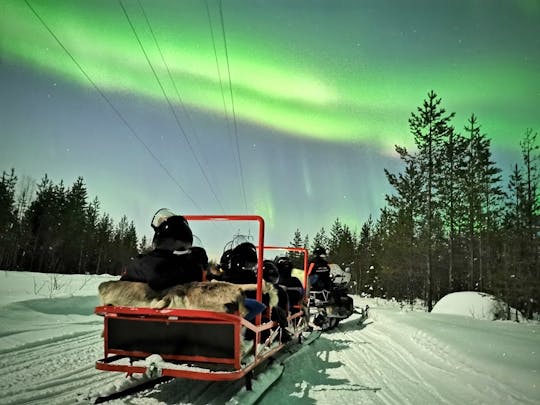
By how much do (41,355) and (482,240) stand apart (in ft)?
98.8

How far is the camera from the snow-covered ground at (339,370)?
3.61 metres

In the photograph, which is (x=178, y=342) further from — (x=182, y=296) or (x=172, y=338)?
(x=182, y=296)

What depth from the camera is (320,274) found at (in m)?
9.90

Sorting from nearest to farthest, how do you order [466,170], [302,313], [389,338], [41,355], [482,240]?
[41,355]
[302,313]
[389,338]
[466,170]
[482,240]

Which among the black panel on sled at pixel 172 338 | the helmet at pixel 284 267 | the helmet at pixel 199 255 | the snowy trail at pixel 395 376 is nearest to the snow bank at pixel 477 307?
the snowy trail at pixel 395 376

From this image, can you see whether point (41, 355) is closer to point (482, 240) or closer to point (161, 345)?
point (161, 345)

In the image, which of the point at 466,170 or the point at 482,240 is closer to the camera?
the point at 466,170

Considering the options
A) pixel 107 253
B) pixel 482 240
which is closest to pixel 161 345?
pixel 482 240

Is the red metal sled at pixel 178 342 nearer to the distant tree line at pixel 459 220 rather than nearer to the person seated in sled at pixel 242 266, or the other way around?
the person seated in sled at pixel 242 266

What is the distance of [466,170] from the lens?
25.5 m

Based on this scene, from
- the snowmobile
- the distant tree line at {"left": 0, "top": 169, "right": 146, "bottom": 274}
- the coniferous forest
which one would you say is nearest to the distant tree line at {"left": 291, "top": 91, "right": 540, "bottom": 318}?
the coniferous forest

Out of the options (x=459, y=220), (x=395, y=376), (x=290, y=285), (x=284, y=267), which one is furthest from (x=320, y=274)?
(x=459, y=220)

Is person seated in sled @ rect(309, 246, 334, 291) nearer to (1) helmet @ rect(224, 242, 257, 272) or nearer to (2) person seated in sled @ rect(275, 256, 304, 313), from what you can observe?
(2) person seated in sled @ rect(275, 256, 304, 313)

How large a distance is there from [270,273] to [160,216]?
2169mm
